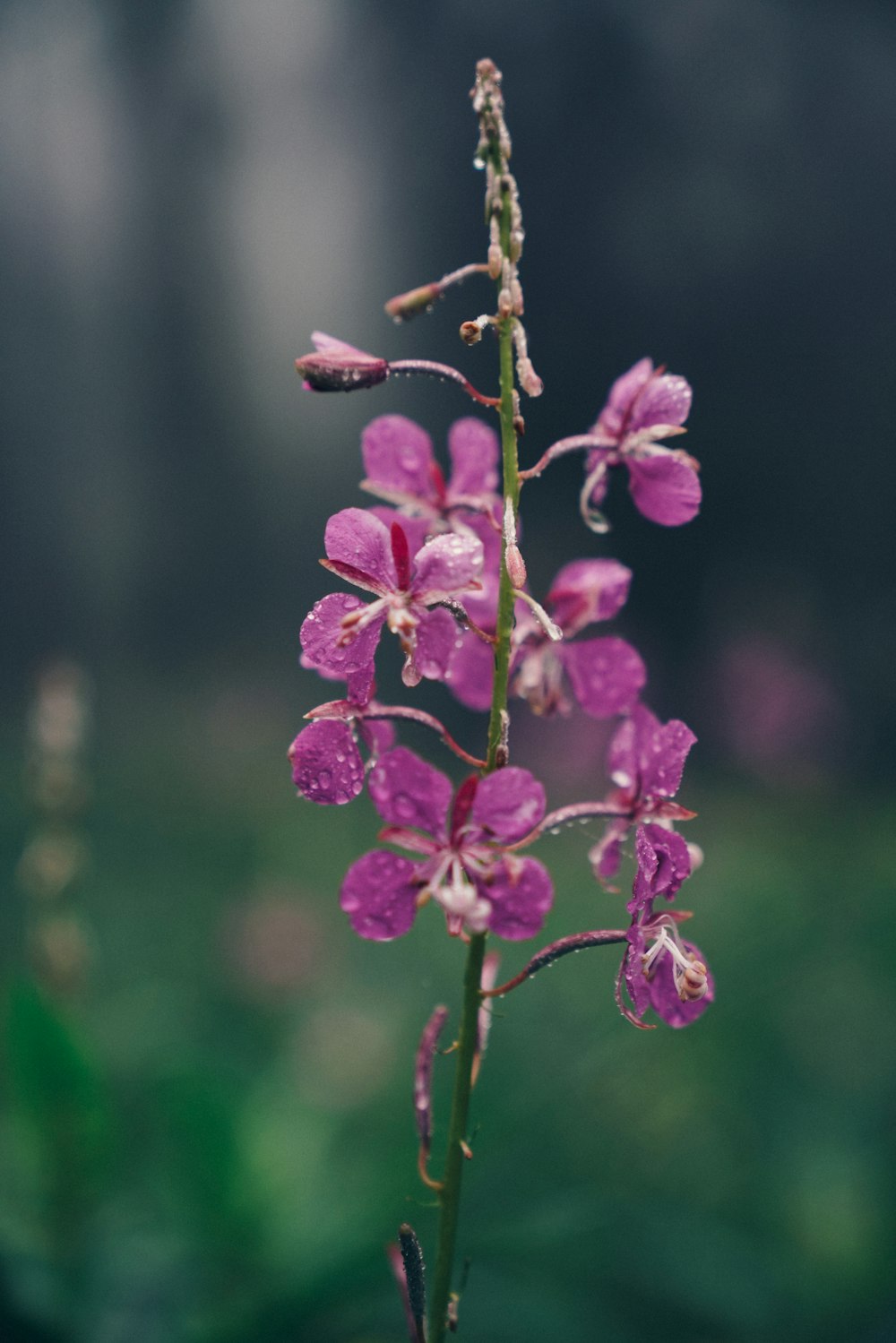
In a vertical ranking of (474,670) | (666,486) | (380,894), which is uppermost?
(666,486)

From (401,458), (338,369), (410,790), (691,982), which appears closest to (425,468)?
(401,458)

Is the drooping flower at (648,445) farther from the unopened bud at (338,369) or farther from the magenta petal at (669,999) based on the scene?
the magenta petal at (669,999)

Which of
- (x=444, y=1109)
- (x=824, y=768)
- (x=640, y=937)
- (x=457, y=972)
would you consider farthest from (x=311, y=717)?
(x=824, y=768)

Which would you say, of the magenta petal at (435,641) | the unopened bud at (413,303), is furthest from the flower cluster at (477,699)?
the unopened bud at (413,303)

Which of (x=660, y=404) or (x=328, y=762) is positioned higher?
(x=660, y=404)

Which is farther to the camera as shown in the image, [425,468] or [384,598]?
[425,468]

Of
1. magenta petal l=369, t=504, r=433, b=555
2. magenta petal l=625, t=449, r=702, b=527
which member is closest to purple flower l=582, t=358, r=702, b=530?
magenta petal l=625, t=449, r=702, b=527

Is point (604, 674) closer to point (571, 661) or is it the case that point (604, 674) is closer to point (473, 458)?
point (571, 661)
